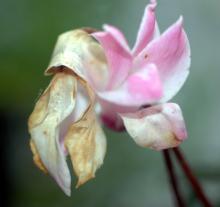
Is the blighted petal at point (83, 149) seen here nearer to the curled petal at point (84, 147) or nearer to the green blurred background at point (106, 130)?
the curled petal at point (84, 147)

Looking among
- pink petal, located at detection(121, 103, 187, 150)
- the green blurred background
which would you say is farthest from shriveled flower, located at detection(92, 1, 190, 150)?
the green blurred background

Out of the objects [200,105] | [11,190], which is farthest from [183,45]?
[11,190]

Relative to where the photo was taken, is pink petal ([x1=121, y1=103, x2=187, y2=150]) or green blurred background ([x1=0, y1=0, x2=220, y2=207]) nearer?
pink petal ([x1=121, y1=103, x2=187, y2=150])

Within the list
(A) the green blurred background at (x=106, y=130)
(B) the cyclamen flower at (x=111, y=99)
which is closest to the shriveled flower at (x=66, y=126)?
(B) the cyclamen flower at (x=111, y=99)

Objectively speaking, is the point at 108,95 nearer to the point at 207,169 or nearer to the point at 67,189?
the point at 67,189

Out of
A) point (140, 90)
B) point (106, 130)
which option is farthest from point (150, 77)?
point (106, 130)

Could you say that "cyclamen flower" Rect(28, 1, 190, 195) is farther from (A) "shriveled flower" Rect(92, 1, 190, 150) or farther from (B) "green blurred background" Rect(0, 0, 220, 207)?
(B) "green blurred background" Rect(0, 0, 220, 207)
